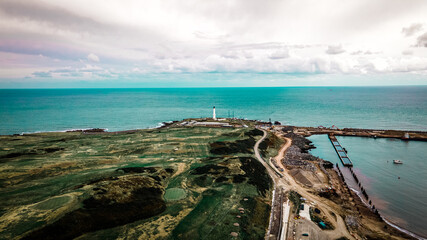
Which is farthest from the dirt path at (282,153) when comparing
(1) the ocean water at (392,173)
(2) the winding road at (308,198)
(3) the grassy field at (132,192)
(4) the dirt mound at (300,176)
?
(1) the ocean water at (392,173)

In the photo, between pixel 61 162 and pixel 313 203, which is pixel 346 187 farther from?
pixel 61 162

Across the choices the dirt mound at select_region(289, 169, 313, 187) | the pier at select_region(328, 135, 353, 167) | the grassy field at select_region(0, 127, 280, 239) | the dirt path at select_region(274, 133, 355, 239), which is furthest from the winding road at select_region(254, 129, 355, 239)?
the pier at select_region(328, 135, 353, 167)

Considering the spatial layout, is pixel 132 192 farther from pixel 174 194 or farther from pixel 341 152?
pixel 341 152

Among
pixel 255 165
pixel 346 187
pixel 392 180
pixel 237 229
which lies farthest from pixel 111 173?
pixel 392 180

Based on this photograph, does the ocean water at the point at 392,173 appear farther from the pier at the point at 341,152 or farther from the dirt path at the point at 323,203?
the dirt path at the point at 323,203

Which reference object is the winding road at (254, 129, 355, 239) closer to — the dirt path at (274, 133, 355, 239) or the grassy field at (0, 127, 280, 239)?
the dirt path at (274, 133, 355, 239)

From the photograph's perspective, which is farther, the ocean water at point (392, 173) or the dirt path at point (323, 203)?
the ocean water at point (392, 173)

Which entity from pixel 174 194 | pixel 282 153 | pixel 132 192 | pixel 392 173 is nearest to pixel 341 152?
pixel 392 173
